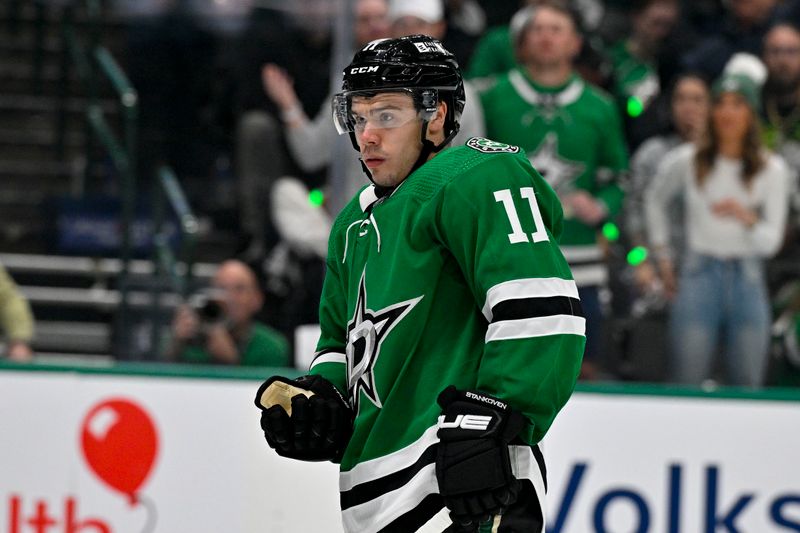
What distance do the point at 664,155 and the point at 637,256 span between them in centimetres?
48

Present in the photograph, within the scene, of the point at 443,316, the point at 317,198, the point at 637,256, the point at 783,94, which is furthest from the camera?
the point at 783,94

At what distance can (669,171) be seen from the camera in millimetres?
5645

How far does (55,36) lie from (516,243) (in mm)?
5733

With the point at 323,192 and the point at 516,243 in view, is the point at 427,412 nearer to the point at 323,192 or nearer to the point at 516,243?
the point at 516,243

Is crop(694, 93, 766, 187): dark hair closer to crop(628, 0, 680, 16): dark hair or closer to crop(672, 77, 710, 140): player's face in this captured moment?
crop(672, 77, 710, 140): player's face

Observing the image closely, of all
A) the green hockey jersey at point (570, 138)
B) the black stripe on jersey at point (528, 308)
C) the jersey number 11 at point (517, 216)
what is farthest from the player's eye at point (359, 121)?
the green hockey jersey at point (570, 138)

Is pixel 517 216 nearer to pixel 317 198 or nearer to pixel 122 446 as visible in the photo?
pixel 122 446

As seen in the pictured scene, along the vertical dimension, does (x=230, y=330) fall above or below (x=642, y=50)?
below

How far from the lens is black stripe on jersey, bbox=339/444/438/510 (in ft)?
8.19

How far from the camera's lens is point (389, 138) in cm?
258

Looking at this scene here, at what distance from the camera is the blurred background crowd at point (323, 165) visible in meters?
5.47

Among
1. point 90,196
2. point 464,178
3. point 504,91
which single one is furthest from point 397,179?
point 90,196

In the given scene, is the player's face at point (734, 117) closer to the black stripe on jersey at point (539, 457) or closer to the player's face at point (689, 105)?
the player's face at point (689, 105)

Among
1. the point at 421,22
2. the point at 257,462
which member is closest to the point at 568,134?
the point at 421,22
